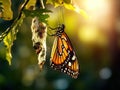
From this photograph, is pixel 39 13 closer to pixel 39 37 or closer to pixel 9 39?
pixel 39 37

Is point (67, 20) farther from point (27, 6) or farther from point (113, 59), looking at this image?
point (27, 6)

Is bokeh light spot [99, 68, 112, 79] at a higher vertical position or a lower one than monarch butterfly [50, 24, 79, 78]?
lower

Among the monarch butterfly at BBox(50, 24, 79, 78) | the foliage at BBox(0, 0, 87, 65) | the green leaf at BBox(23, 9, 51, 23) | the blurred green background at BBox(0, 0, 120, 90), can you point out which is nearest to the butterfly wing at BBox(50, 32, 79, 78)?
the monarch butterfly at BBox(50, 24, 79, 78)

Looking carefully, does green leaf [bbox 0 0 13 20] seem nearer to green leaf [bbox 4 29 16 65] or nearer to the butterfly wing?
green leaf [bbox 4 29 16 65]

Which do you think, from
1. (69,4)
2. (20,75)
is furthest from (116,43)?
(69,4)

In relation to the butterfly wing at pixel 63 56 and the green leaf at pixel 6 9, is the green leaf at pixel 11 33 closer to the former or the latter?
the green leaf at pixel 6 9

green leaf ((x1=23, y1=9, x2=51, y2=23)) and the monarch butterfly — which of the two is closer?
green leaf ((x1=23, y1=9, x2=51, y2=23))

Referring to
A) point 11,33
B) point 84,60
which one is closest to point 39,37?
point 11,33
